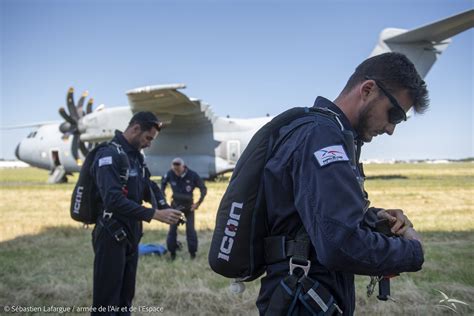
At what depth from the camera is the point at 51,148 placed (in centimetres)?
2380

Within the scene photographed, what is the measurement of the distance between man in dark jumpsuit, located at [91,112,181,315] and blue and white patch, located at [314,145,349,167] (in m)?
2.48

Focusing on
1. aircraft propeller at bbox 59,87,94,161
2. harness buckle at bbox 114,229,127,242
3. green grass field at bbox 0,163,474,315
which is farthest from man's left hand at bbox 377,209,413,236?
aircraft propeller at bbox 59,87,94,161

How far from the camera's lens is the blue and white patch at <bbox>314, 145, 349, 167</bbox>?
157 cm

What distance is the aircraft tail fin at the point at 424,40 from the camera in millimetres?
12508

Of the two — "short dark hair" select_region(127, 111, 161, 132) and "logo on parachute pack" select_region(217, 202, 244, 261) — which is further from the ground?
"short dark hair" select_region(127, 111, 161, 132)

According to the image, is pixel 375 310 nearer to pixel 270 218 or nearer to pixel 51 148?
pixel 270 218

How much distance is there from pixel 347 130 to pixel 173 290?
13.8 feet

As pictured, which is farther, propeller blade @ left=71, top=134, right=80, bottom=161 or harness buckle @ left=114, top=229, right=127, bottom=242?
propeller blade @ left=71, top=134, right=80, bottom=161

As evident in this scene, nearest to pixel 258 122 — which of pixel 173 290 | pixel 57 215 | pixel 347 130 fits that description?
pixel 57 215

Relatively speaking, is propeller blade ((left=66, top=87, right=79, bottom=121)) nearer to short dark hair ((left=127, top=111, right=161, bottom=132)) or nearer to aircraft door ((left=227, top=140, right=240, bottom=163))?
aircraft door ((left=227, top=140, right=240, bottom=163))

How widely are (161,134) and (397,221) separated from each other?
20.2m

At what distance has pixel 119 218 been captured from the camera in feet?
12.5

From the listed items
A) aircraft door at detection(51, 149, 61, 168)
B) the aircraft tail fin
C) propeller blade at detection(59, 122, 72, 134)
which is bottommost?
aircraft door at detection(51, 149, 61, 168)

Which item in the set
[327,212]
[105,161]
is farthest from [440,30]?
[327,212]
